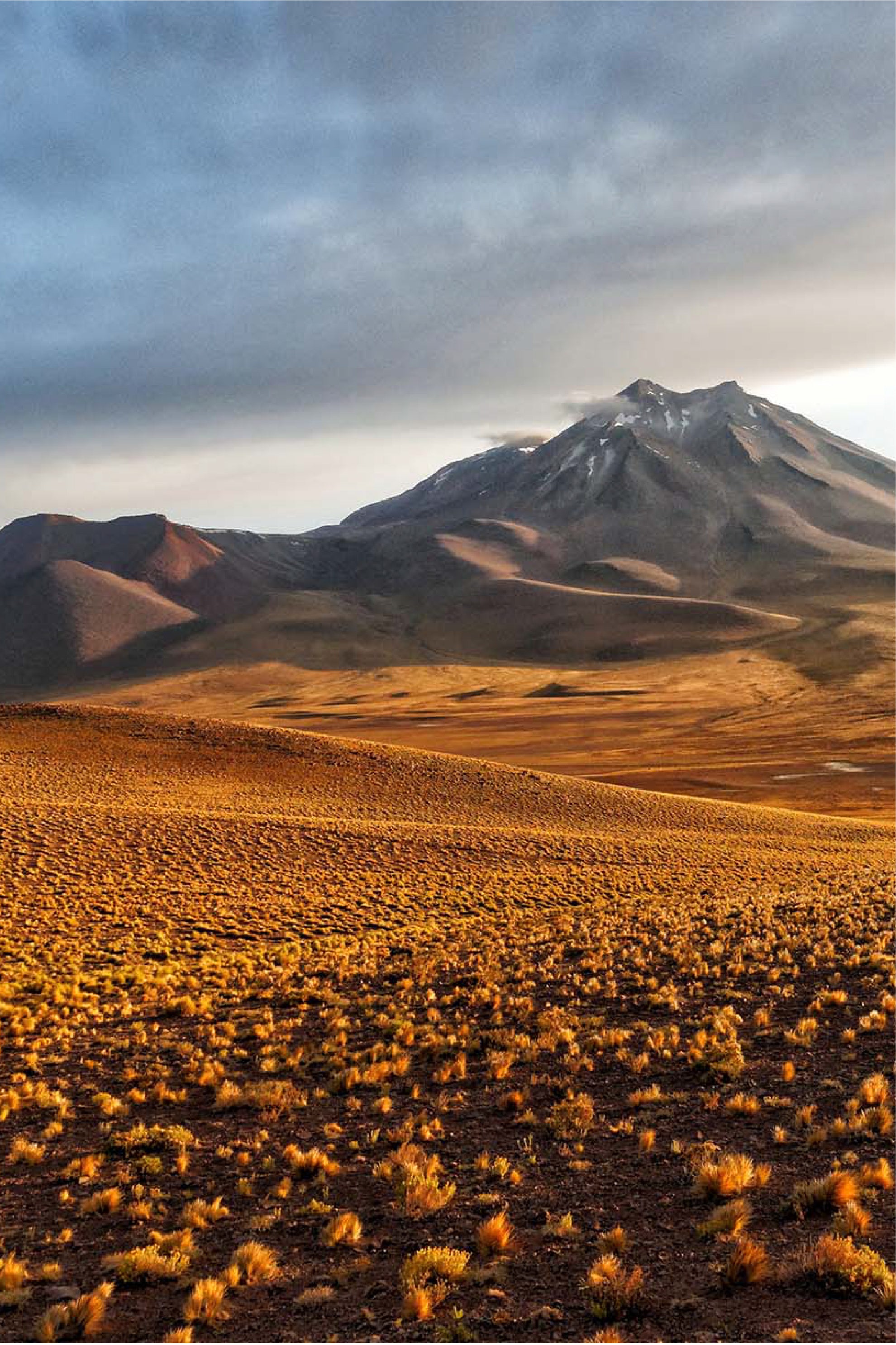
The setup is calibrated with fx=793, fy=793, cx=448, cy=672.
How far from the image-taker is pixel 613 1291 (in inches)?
274

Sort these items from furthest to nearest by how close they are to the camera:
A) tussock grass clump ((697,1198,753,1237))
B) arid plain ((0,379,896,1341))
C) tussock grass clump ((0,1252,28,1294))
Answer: tussock grass clump ((697,1198,753,1237)), tussock grass clump ((0,1252,28,1294)), arid plain ((0,379,896,1341))

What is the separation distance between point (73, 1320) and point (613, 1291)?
4.75 m

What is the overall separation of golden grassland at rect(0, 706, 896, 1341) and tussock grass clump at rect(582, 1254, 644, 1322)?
0.10ft

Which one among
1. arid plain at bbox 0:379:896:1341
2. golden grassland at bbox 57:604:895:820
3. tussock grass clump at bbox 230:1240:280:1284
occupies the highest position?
tussock grass clump at bbox 230:1240:280:1284

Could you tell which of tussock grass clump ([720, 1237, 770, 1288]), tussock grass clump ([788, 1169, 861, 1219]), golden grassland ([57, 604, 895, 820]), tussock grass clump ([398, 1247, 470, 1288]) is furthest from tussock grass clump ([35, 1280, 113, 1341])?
golden grassland ([57, 604, 895, 820])

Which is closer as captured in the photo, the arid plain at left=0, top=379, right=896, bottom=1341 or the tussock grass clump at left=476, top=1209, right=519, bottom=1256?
the arid plain at left=0, top=379, right=896, bottom=1341

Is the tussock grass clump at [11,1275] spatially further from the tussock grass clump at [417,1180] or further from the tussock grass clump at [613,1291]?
the tussock grass clump at [613,1291]

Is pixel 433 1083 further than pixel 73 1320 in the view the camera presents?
Yes

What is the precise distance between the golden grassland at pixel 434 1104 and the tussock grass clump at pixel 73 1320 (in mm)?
26

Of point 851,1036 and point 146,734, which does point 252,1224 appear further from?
point 146,734

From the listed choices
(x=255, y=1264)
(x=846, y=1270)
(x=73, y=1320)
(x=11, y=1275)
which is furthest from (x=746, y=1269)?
(x=11, y=1275)

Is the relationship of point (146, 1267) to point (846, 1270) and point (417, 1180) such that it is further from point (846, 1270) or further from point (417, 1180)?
point (846, 1270)

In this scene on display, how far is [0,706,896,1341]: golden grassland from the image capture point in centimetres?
713

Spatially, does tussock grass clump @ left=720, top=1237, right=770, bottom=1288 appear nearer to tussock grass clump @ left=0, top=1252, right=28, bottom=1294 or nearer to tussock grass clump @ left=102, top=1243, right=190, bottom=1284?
tussock grass clump @ left=102, top=1243, right=190, bottom=1284
